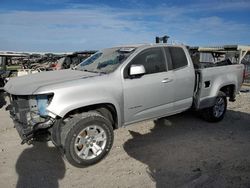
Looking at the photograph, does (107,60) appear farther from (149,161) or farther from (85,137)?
(149,161)

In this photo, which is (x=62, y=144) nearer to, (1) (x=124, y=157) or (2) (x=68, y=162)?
(2) (x=68, y=162)

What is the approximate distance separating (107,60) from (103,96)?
109 centimetres

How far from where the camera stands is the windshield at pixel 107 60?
14.2 ft

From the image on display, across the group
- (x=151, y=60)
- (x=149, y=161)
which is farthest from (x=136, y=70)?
(x=149, y=161)

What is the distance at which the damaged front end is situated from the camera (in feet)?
11.6

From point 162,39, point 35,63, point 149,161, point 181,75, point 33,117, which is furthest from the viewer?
point 35,63

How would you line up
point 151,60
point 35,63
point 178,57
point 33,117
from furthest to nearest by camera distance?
point 35,63, point 178,57, point 151,60, point 33,117

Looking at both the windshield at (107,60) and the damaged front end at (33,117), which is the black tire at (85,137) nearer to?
the damaged front end at (33,117)

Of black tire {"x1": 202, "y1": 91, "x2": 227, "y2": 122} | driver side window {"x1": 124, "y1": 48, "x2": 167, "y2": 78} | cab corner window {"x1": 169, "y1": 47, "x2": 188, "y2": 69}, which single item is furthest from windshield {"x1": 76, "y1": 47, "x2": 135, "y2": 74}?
black tire {"x1": 202, "y1": 91, "x2": 227, "y2": 122}

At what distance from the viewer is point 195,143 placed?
15.5ft

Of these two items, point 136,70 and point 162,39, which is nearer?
point 136,70

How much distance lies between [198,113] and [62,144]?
12.7 ft

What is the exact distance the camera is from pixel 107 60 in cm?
468

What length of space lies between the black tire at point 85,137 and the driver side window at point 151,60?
1171mm
